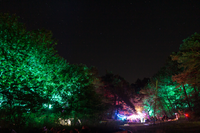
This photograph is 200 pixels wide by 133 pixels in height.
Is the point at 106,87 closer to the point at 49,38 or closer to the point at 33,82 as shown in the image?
the point at 49,38

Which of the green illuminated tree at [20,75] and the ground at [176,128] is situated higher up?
the green illuminated tree at [20,75]

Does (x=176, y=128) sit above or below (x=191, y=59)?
below

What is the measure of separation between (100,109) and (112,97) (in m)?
30.3

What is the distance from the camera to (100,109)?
16875 mm

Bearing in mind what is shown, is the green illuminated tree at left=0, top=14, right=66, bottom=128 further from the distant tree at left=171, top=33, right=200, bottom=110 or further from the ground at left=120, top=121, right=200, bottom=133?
the distant tree at left=171, top=33, right=200, bottom=110

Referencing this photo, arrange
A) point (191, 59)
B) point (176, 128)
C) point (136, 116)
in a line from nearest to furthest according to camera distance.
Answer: point (176, 128)
point (191, 59)
point (136, 116)

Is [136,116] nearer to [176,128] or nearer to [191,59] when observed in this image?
[176,128]

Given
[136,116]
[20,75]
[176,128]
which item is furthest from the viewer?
[136,116]

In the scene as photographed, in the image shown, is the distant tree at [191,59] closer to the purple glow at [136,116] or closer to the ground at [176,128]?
the ground at [176,128]

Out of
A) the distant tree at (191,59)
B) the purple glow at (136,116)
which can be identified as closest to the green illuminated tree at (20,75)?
the distant tree at (191,59)

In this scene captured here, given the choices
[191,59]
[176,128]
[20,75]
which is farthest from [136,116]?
[20,75]

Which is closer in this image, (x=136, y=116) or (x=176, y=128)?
(x=176, y=128)

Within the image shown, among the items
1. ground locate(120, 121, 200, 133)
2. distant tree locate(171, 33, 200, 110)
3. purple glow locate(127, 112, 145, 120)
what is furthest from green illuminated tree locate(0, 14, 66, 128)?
purple glow locate(127, 112, 145, 120)

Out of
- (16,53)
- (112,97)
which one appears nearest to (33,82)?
(16,53)
